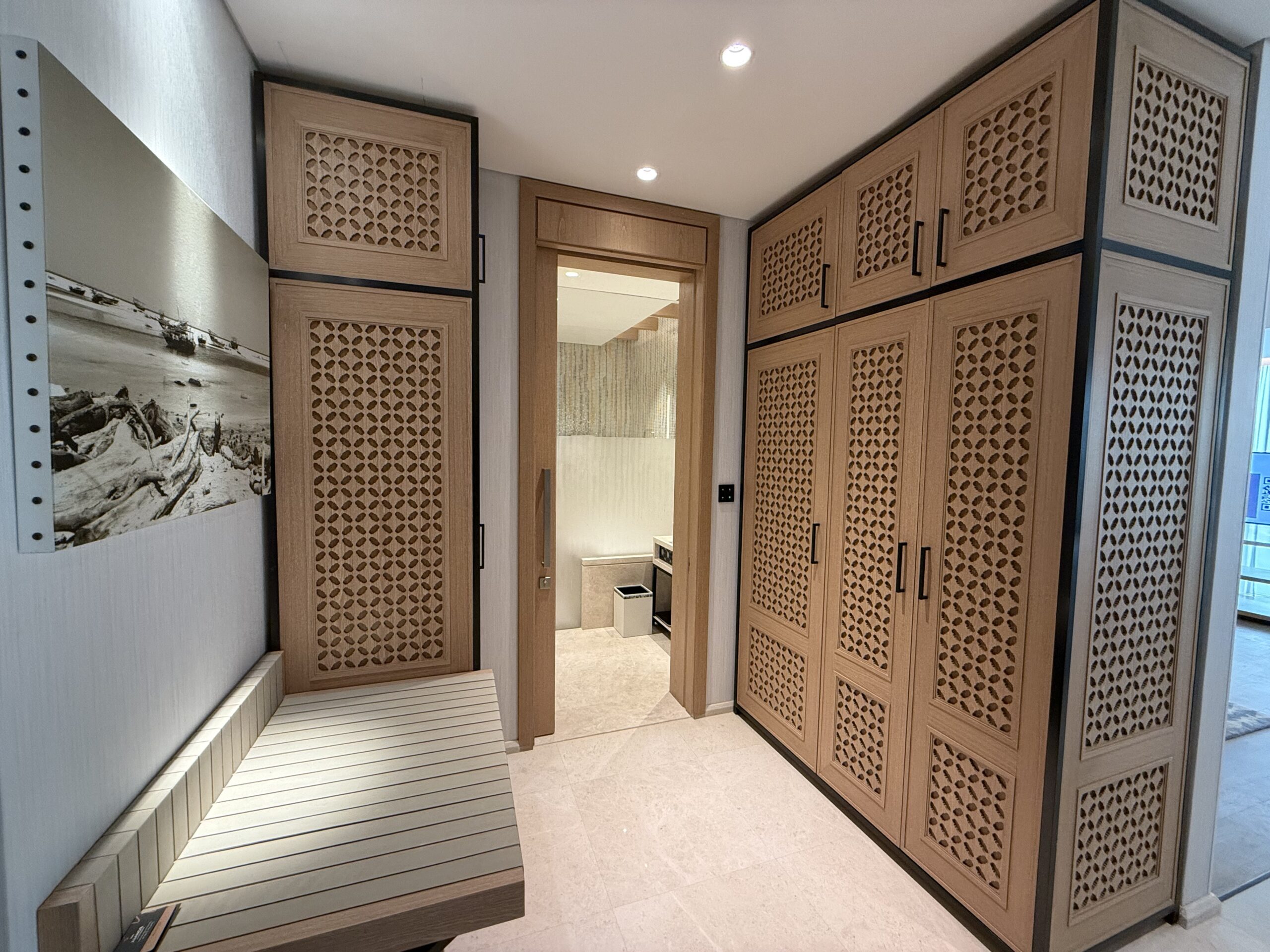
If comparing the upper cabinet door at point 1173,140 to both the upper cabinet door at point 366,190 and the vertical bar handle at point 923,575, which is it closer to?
the vertical bar handle at point 923,575

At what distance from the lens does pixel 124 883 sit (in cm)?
94

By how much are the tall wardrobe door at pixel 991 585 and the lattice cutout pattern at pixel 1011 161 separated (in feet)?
0.68

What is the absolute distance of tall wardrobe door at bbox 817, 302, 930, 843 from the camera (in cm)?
196

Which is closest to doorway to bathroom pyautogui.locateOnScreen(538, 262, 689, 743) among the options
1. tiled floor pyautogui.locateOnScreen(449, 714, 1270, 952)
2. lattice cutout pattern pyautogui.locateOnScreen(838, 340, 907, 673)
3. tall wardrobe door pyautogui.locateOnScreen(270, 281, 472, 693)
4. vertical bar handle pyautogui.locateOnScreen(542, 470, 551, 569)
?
tiled floor pyautogui.locateOnScreen(449, 714, 1270, 952)

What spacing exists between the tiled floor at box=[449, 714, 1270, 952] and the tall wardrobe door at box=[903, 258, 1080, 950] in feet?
0.89

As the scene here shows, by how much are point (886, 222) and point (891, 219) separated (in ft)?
0.08

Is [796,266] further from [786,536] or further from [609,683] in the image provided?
[609,683]

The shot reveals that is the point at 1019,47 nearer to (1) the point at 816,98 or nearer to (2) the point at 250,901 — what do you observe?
(1) the point at 816,98

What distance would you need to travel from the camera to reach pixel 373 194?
1887 millimetres

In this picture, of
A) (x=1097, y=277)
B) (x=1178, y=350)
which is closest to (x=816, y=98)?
(x=1097, y=277)

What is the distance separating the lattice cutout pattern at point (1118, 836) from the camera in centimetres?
154

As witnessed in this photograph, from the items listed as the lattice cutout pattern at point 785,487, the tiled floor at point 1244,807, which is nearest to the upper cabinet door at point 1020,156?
the lattice cutout pattern at point 785,487

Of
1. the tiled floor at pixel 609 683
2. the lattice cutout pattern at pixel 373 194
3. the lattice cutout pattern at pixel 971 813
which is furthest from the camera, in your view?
the tiled floor at pixel 609 683

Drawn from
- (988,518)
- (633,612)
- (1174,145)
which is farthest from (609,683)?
(1174,145)
